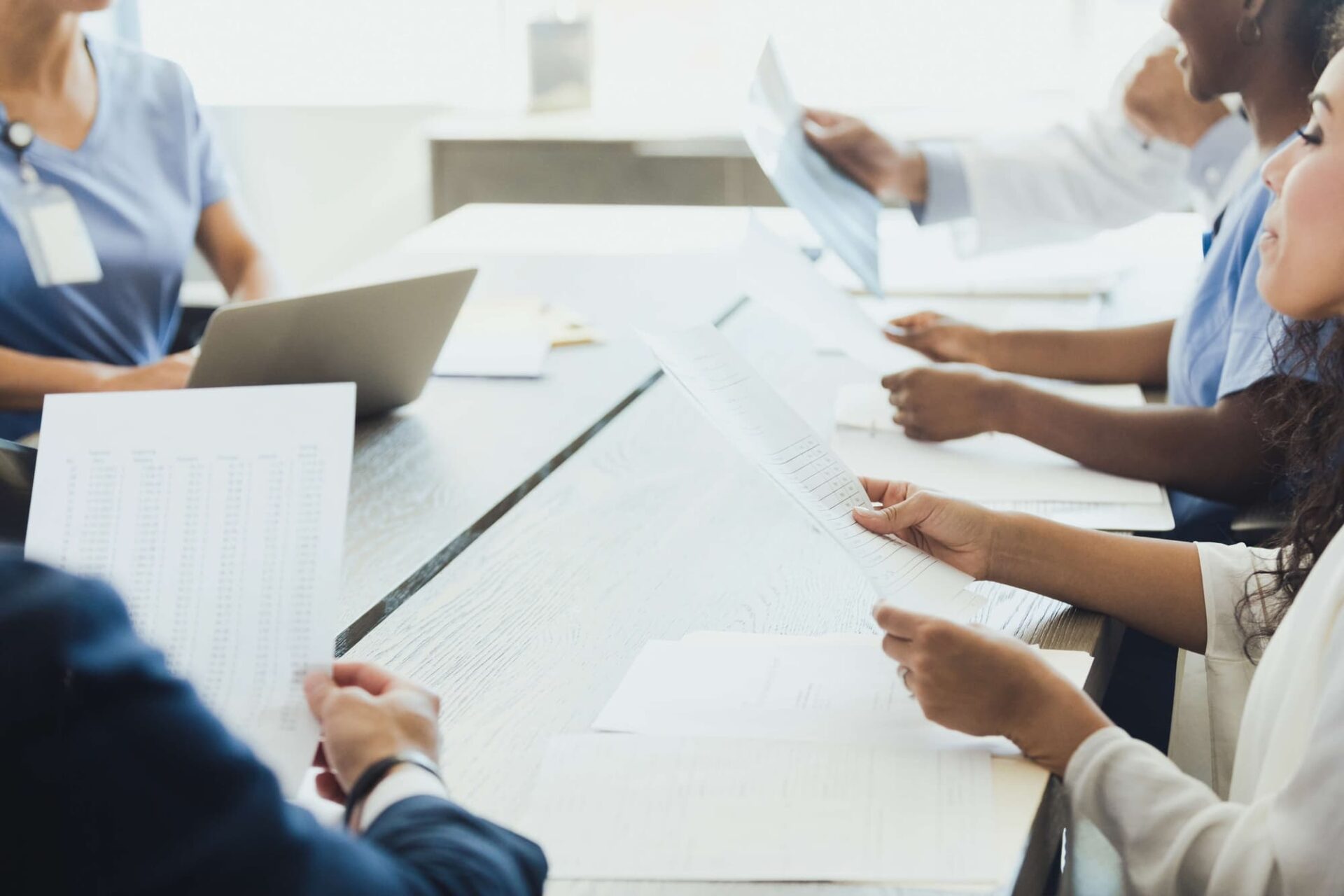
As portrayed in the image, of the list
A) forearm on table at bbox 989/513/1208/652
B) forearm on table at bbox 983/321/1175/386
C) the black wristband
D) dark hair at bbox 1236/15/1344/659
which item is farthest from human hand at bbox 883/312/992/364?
the black wristband

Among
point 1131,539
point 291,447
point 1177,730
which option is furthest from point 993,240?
point 291,447

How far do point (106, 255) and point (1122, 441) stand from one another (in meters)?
1.36

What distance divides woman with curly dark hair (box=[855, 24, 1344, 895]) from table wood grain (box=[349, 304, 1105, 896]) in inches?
1.5

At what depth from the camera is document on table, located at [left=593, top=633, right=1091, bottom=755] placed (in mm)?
820

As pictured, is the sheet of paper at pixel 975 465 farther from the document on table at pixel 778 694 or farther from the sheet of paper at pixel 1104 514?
the document on table at pixel 778 694

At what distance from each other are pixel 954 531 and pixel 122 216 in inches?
53.8

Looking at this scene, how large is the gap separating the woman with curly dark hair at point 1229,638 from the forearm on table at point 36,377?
106 centimetres

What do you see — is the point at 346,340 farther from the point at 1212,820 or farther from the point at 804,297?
the point at 1212,820

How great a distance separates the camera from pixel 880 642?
94 centimetres

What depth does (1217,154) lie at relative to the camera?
6.55ft

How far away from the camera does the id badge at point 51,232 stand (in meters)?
1.75

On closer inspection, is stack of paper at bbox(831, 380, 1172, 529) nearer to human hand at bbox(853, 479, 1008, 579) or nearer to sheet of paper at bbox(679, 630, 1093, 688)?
human hand at bbox(853, 479, 1008, 579)

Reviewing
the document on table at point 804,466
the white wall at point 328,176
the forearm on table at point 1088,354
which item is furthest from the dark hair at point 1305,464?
the white wall at point 328,176

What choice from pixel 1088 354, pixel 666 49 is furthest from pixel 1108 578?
pixel 666 49
